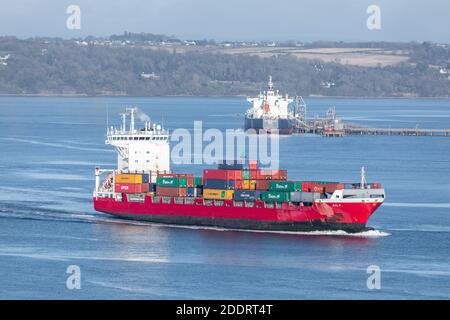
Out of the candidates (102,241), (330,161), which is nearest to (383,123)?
(330,161)

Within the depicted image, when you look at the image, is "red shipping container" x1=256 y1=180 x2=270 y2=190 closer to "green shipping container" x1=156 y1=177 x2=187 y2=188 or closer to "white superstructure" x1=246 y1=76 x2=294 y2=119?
"green shipping container" x1=156 y1=177 x2=187 y2=188

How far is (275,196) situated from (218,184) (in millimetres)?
2675

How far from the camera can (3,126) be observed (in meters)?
127

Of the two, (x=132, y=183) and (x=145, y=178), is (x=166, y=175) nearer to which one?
(x=145, y=178)

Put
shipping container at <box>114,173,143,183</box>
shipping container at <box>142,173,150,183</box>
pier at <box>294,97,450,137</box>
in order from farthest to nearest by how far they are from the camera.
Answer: pier at <box>294,97,450,137</box>, shipping container at <box>142,173,150,183</box>, shipping container at <box>114,173,143,183</box>

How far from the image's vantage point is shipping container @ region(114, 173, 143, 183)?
2222 inches

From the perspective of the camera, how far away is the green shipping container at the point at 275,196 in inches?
2067

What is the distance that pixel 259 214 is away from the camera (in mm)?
53219

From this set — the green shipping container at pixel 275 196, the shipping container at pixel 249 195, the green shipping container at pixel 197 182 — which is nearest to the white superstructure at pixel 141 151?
the green shipping container at pixel 197 182

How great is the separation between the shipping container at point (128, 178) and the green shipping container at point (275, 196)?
6.32 m

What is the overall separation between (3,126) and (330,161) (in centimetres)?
5039

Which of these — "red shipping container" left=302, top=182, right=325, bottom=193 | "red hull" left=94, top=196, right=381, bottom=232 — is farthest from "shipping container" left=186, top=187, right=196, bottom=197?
"red shipping container" left=302, top=182, right=325, bottom=193

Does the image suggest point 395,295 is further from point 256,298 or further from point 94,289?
point 94,289
